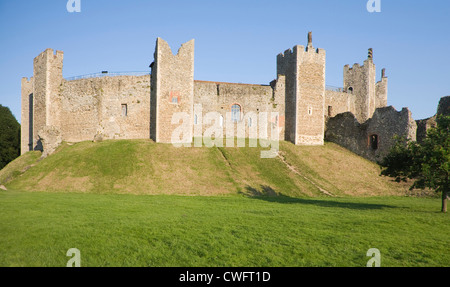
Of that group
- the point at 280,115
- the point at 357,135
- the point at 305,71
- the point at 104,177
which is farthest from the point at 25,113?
the point at 357,135

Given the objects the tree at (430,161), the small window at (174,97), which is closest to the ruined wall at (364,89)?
the small window at (174,97)

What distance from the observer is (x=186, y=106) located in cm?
3028

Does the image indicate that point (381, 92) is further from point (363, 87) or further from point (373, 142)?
point (373, 142)


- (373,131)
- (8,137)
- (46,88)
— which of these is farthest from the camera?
(8,137)

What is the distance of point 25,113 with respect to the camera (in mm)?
40188

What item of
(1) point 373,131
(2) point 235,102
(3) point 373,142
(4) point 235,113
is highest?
(2) point 235,102

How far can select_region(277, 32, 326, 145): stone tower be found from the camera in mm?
33906

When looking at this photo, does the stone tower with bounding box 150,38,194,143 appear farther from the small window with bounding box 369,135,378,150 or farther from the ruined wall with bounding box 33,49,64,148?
the small window with bounding box 369,135,378,150

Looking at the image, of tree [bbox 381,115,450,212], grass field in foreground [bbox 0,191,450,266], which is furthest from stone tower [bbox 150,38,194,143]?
tree [bbox 381,115,450,212]

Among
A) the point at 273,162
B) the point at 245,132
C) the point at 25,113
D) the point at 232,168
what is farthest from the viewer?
the point at 25,113

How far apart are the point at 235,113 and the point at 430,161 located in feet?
66.6

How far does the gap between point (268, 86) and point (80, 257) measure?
96.9 ft

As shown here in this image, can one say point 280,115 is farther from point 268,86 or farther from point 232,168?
point 232,168

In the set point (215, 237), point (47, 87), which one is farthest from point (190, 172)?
point (47, 87)
